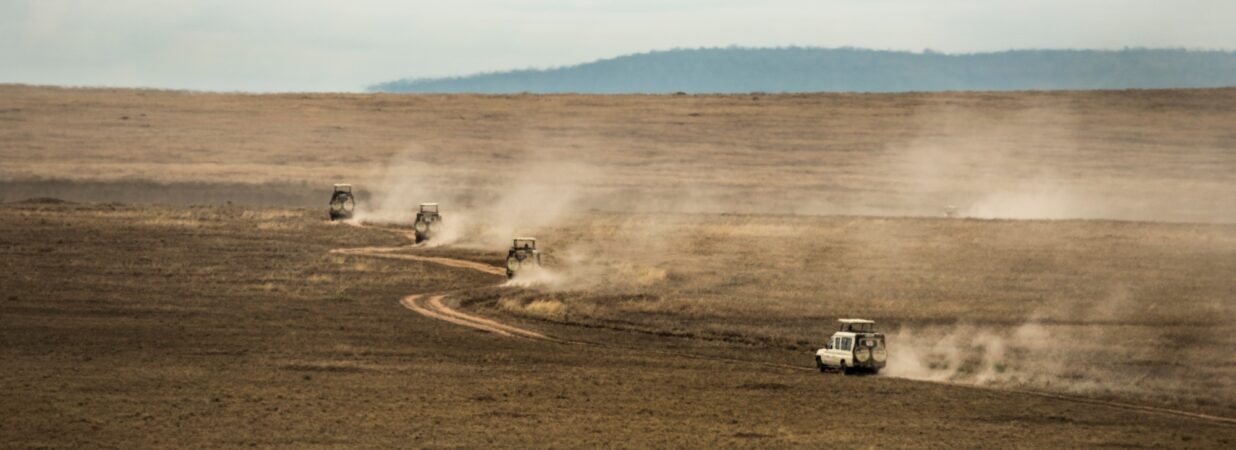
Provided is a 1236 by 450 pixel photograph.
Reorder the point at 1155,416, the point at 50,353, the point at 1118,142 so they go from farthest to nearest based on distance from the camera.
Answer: the point at 1118,142 → the point at 50,353 → the point at 1155,416

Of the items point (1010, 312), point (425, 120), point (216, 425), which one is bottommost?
point (216, 425)

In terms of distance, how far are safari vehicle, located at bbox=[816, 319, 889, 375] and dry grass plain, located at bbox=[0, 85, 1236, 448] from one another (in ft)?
1.37

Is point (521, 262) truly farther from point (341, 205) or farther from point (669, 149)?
point (669, 149)

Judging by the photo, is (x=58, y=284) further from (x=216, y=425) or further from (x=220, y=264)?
(x=216, y=425)

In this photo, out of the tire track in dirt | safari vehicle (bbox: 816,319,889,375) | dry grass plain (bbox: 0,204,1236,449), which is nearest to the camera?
dry grass plain (bbox: 0,204,1236,449)

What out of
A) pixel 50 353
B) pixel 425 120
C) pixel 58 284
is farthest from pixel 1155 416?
pixel 425 120

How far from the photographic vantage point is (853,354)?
36219mm

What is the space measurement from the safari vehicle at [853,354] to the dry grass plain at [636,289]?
419 mm

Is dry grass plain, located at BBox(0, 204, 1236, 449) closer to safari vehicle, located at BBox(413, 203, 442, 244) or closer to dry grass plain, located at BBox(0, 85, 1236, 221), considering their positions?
safari vehicle, located at BBox(413, 203, 442, 244)

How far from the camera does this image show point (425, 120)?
13475 cm

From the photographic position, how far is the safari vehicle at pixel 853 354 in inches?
1430

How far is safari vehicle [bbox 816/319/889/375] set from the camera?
36312mm

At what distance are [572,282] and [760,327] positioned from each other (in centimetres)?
1127

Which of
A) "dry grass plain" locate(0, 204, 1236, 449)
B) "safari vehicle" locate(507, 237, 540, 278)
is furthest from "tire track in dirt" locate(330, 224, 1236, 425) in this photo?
"safari vehicle" locate(507, 237, 540, 278)
